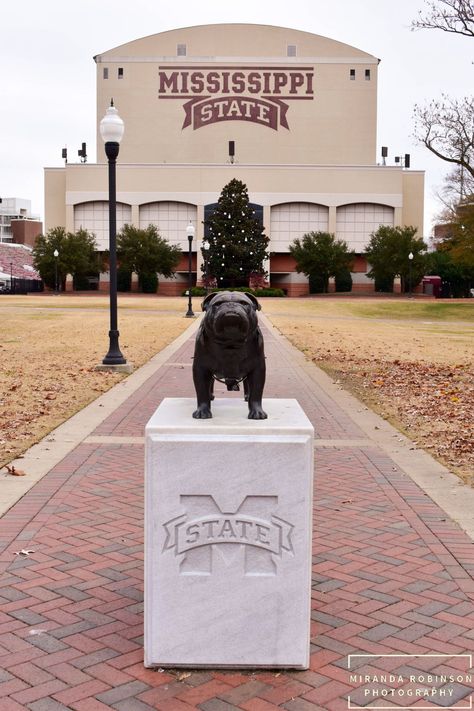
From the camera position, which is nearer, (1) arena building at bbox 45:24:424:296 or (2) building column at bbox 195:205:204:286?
(2) building column at bbox 195:205:204:286

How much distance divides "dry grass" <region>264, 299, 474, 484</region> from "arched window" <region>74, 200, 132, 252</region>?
149 feet

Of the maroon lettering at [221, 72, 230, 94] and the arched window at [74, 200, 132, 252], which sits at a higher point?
the maroon lettering at [221, 72, 230, 94]

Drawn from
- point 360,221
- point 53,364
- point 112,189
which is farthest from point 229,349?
point 360,221

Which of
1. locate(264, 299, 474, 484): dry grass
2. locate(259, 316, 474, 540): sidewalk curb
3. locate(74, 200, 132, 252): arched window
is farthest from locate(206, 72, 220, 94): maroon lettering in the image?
locate(259, 316, 474, 540): sidewalk curb

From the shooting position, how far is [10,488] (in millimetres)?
6590

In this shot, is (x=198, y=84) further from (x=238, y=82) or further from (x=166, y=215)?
(x=166, y=215)

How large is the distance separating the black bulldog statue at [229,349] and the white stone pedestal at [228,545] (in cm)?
40

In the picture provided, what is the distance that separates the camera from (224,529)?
12.1ft

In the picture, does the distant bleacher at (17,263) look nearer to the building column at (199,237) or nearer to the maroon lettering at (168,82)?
the building column at (199,237)

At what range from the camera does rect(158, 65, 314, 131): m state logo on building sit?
82.0m

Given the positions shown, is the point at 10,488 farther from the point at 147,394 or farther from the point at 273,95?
the point at 273,95

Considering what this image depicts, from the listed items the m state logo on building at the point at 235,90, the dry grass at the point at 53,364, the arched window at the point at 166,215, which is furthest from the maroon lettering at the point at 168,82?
the dry grass at the point at 53,364

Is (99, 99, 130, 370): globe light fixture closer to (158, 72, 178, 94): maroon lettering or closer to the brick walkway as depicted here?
the brick walkway

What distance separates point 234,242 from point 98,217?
69.0 feet
